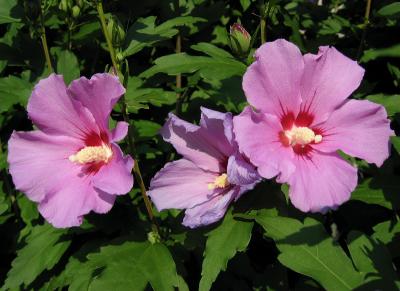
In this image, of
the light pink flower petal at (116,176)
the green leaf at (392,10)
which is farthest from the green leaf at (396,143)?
the light pink flower petal at (116,176)

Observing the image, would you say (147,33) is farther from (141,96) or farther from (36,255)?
(36,255)

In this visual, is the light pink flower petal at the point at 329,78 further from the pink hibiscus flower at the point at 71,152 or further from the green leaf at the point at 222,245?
the pink hibiscus flower at the point at 71,152

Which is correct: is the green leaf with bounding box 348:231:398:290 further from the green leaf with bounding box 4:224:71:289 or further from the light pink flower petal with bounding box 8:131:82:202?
the green leaf with bounding box 4:224:71:289

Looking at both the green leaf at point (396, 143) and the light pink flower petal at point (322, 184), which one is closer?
the light pink flower petal at point (322, 184)

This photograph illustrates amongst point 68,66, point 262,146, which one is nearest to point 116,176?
point 262,146

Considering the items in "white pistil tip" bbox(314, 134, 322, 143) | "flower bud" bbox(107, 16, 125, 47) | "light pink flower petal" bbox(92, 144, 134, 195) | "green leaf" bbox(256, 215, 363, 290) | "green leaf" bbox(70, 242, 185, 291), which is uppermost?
"flower bud" bbox(107, 16, 125, 47)

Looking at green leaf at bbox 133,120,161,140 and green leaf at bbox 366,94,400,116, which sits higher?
green leaf at bbox 366,94,400,116

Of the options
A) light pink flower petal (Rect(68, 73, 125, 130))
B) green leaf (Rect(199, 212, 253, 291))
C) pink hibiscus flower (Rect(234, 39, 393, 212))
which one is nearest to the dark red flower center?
pink hibiscus flower (Rect(234, 39, 393, 212))

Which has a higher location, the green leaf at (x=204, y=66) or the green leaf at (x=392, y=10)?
the green leaf at (x=392, y=10)
